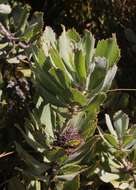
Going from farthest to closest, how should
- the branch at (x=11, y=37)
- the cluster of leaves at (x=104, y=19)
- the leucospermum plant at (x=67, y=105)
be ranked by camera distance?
1. the cluster of leaves at (x=104, y=19)
2. the branch at (x=11, y=37)
3. the leucospermum plant at (x=67, y=105)

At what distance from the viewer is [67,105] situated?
3.08 feet

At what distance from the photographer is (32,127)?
0.97m

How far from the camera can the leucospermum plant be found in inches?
35.5

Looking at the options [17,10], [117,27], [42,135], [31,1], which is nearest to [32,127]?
[42,135]

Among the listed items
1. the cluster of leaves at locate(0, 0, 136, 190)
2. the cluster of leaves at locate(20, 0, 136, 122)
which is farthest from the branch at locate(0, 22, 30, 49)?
the cluster of leaves at locate(20, 0, 136, 122)

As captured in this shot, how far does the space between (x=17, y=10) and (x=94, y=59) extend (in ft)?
1.39

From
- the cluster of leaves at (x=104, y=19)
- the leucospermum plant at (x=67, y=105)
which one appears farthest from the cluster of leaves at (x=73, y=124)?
the cluster of leaves at (x=104, y=19)

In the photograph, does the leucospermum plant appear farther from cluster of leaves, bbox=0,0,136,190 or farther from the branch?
the branch

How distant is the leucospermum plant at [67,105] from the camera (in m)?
0.90

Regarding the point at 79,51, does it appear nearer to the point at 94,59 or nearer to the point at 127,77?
the point at 94,59

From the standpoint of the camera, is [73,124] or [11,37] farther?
[11,37]

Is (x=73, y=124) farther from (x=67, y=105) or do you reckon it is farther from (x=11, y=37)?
(x=11, y=37)

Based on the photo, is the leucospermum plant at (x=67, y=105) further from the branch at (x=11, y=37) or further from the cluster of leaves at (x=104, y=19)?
the cluster of leaves at (x=104, y=19)

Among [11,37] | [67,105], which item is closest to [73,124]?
[67,105]
